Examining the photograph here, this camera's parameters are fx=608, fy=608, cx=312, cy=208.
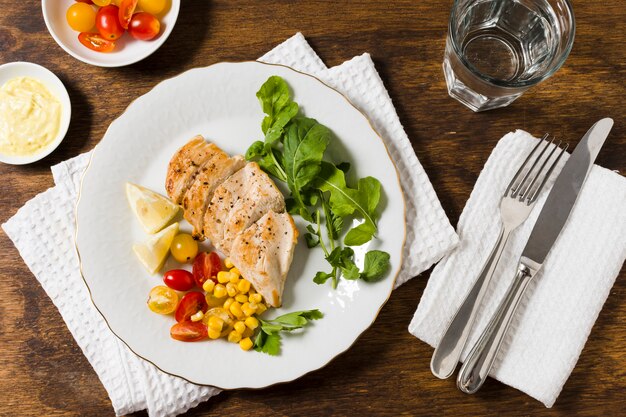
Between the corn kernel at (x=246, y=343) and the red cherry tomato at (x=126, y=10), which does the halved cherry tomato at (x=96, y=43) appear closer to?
the red cherry tomato at (x=126, y=10)

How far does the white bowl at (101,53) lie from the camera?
2.71 meters

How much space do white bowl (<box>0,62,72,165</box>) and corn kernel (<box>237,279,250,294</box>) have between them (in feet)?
3.33

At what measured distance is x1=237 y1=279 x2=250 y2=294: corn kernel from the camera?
2.52 meters

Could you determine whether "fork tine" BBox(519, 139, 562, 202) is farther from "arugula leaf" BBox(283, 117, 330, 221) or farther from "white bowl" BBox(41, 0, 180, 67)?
"white bowl" BBox(41, 0, 180, 67)

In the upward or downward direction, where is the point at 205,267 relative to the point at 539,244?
downward

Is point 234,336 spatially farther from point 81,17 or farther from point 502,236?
point 81,17

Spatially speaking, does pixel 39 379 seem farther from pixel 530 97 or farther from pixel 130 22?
pixel 530 97

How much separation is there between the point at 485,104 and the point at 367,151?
59 cm

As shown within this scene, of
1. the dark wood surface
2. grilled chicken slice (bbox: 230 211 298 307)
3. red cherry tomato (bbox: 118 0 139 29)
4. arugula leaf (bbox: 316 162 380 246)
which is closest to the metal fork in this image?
the dark wood surface

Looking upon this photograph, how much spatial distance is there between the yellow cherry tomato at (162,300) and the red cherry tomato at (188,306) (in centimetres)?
3

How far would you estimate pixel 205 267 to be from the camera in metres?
2.55

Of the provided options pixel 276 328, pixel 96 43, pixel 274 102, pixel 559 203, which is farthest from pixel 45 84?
pixel 559 203

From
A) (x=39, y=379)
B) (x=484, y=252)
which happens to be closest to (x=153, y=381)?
(x=39, y=379)

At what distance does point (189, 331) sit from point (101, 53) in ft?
4.31
